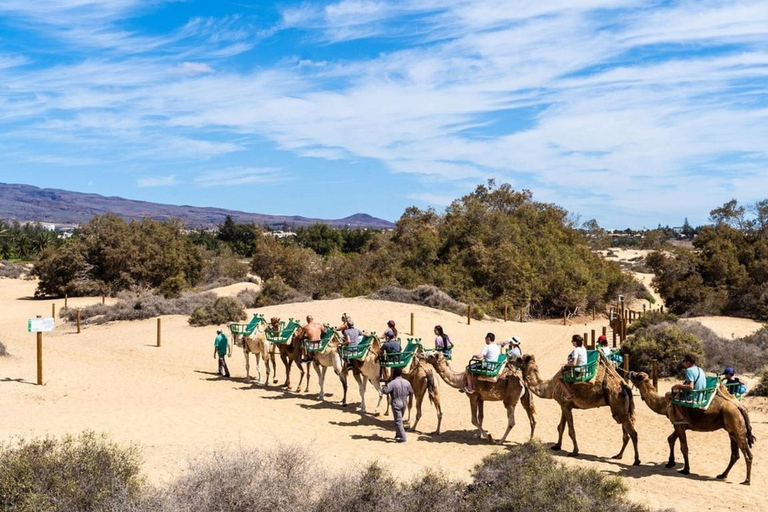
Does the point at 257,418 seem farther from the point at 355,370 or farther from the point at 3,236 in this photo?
the point at 3,236

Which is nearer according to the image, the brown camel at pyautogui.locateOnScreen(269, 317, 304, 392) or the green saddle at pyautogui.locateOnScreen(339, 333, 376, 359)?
the green saddle at pyautogui.locateOnScreen(339, 333, 376, 359)

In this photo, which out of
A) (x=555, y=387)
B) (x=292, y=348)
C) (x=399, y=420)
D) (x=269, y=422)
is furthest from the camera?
(x=292, y=348)

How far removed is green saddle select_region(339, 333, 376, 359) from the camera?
15.1 meters

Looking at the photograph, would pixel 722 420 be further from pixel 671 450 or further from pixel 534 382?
pixel 534 382

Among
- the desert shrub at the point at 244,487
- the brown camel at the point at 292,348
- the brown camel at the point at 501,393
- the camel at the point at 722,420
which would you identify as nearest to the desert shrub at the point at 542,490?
A: the desert shrub at the point at 244,487

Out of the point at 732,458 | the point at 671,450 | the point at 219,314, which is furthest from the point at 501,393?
the point at 219,314

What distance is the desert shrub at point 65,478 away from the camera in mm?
7754

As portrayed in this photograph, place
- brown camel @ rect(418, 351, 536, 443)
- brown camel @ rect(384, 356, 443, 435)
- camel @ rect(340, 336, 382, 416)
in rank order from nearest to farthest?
1. brown camel @ rect(418, 351, 536, 443)
2. brown camel @ rect(384, 356, 443, 435)
3. camel @ rect(340, 336, 382, 416)

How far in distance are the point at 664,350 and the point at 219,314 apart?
58.1 feet

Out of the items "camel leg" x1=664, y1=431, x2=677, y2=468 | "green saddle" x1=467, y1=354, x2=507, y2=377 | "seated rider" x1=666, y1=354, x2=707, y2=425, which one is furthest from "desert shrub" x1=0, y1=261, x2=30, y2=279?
"seated rider" x1=666, y1=354, x2=707, y2=425

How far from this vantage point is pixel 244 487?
8.11 m

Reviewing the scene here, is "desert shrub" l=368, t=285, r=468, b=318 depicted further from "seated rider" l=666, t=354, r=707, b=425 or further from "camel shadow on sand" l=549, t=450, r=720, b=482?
"seated rider" l=666, t=354, r=707, b=425

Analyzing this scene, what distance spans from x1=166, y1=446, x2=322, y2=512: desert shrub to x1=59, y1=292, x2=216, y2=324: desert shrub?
80.6ft

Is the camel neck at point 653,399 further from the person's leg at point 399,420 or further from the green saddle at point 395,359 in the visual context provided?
the green saddle at point 395,359
